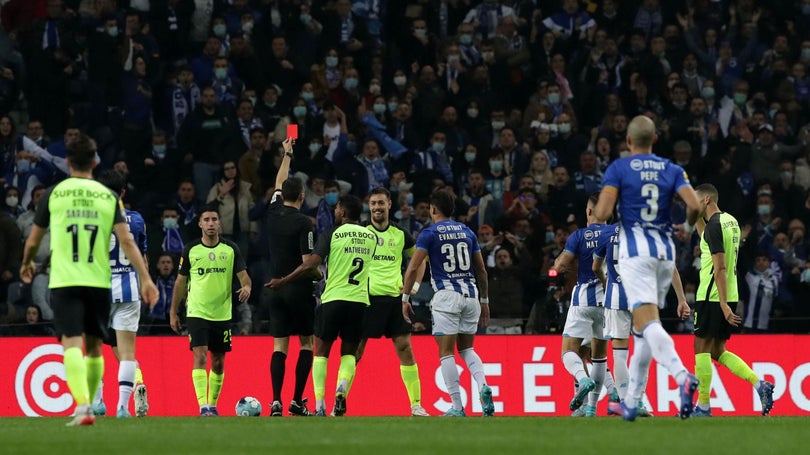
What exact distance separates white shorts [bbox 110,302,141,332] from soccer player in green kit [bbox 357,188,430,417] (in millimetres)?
2615

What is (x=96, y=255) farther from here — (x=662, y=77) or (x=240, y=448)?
(x=662, y=77)

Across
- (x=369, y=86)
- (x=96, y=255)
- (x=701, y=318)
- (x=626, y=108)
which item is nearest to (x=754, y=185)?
(x=626, y=108)

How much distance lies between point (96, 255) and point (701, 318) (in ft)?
22.0

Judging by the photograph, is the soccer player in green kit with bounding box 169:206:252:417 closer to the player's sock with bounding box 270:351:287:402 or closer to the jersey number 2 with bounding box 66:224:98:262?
the player's sock with bounding box 270:351:287:402

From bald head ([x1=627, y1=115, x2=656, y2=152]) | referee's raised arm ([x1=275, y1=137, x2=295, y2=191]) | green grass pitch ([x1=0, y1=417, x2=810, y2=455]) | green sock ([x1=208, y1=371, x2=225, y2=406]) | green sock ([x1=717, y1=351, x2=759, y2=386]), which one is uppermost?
referee's raised arm ([x1=275, y1=137, x2=295, y2=191])

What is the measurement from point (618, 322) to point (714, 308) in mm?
1154

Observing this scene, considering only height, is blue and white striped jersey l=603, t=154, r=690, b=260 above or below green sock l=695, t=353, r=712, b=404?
above

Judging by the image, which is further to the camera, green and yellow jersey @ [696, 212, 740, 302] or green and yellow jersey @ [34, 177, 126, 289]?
green and yellow jersey @ [696, 212, 740, 302]

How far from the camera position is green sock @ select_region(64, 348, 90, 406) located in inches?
434

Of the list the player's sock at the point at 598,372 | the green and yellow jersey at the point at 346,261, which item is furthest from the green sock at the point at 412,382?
the player's sock at the point at 598,372

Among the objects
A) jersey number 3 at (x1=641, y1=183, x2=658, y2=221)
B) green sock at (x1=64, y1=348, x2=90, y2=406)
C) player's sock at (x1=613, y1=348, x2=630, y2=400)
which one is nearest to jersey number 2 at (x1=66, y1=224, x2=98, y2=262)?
green sock at (x1=64, y1=348, x2=90, y2=406)

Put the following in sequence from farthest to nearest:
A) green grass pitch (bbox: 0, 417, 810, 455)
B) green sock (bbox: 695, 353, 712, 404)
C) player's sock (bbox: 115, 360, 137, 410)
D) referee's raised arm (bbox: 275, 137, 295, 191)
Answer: referee's raised arm (bbox: 275, 137, 295, 191)
green sock (bbox: 695, 353, 712, 404)
player's sock (bbox: 115, 360, 137, 410)
green grass pitch (bbox: 0, 417, 810, 455)

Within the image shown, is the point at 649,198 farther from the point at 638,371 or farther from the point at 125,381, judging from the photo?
the point at 125,381

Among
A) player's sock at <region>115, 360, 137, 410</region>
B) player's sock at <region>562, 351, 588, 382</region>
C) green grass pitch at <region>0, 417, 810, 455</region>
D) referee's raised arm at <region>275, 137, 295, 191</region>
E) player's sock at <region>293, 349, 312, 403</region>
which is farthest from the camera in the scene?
referee's raised arm at <region>275, 137, 295, 191</region>
